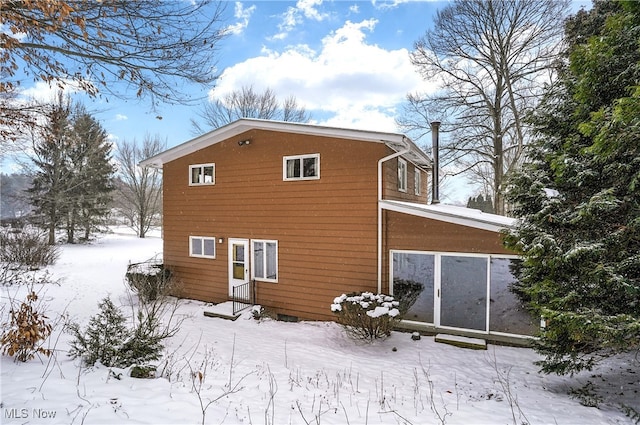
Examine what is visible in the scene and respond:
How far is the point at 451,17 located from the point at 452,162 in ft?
22.1

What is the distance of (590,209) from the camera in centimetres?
425

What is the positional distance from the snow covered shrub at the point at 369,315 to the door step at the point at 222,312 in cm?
317

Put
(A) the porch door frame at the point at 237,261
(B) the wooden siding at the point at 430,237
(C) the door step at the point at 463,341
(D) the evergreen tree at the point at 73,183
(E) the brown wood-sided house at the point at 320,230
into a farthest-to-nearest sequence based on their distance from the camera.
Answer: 1. (D) the evergreen tree at the point at 73,183
2. (A) the porch door frame at the point at 237,261
3. (E) the brown wood-sided house at the point at 320,230
4. (B) the wooden siding at the point at 430,237
5. (C) the door step at the point at 463,341

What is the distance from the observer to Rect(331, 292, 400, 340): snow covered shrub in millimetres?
6848

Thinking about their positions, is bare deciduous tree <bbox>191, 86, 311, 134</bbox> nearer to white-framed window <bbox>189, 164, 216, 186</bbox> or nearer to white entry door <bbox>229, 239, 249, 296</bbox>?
white-framed window <bbox>189, 164, 216, 186</bbox>

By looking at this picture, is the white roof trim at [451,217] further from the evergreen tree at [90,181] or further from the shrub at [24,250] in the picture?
the evergreen tree at [90,181]

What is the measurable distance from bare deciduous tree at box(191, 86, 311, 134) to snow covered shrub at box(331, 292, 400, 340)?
1835cm

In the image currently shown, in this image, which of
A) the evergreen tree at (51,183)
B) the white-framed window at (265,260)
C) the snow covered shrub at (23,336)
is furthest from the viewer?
the evergreen tree at (51,183)

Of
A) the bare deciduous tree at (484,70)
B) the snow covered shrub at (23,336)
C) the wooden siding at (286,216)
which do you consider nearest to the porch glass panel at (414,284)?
the wooden siding at (286,216)

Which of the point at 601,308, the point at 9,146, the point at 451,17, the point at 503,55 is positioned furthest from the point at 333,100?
the point at 601,308

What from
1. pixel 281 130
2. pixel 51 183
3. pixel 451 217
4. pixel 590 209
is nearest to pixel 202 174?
pixel 281 130

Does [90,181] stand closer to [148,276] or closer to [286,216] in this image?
[148,276]

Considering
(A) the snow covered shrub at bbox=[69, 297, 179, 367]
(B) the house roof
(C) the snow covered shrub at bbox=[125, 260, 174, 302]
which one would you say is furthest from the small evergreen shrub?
(C) the snow covered shrub at bbox=[125, 260, 174, 302]

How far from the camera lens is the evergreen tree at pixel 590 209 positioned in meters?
3.96
